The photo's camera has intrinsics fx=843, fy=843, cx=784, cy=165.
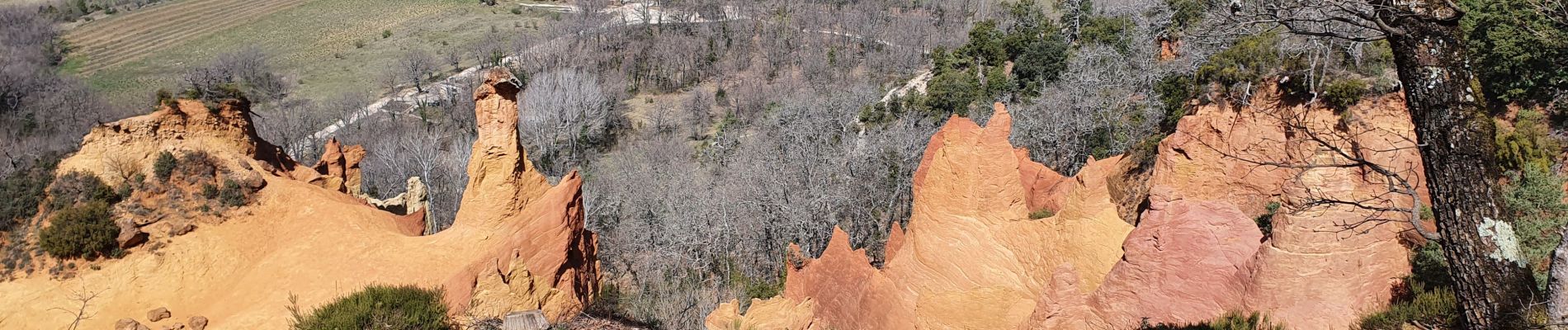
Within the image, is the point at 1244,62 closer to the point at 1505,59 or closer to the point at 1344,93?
the point at 1344,93

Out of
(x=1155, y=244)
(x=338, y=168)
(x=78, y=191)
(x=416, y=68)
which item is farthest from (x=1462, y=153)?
(x=416, y=68)

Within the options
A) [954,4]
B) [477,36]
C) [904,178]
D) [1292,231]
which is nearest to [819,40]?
[954,4]

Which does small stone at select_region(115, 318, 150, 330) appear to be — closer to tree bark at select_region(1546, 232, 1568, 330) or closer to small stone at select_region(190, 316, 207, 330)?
small stone at select_region(190, 316, 207, 330)

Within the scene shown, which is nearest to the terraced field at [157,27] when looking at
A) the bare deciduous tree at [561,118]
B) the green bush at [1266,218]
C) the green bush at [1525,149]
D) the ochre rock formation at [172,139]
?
the bare deciduous tree at [561,118]

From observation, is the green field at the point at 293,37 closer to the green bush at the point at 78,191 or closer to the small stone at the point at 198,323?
the green bush at the point at 78,191

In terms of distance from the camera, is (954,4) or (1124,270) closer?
(1124,270)

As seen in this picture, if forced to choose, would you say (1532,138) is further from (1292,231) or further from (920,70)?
(920,70)

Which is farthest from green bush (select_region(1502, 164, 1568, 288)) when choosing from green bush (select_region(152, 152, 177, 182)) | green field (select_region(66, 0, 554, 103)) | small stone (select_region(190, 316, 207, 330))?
green field (select_region(66, 0, 554, 103))
